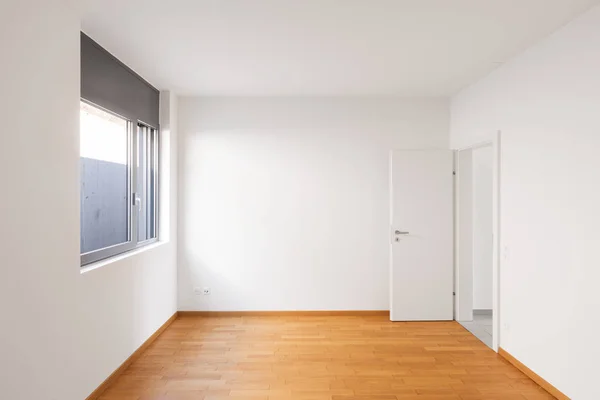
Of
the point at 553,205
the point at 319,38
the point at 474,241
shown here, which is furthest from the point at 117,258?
the point at 474,241

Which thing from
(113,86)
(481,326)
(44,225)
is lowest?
(481,326)

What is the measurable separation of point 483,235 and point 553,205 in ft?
7.36

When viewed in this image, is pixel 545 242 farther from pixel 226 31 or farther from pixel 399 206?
pixel 226 31

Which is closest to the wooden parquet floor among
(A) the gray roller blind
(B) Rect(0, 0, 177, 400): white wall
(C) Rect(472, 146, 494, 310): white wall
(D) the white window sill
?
(B) Rect(0, 0, 177, 400): white wall

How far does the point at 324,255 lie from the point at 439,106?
237 centimetres

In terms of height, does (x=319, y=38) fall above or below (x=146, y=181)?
above

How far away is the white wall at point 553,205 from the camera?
2.61m

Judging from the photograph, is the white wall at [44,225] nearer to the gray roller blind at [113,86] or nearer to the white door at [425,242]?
the gray roller blind at [113,86]

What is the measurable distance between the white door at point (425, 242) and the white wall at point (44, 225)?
3.21 m

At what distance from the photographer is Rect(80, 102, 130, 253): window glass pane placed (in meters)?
3.08

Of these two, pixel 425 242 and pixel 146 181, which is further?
pixel 425 242

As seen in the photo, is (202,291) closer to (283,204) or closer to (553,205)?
(283,204)

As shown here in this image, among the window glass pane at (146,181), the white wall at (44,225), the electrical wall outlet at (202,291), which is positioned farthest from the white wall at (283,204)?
the white wall at (44,225)

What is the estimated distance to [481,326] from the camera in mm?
4590
